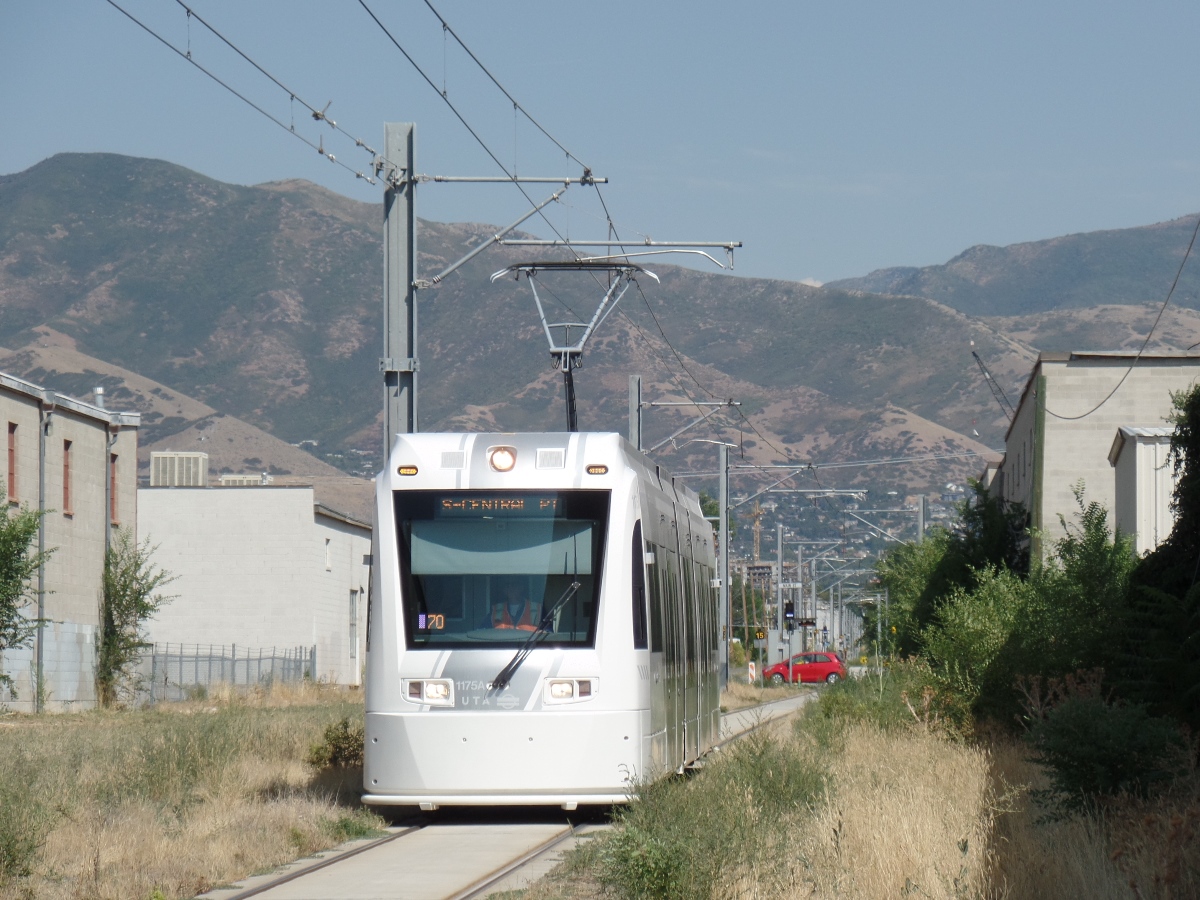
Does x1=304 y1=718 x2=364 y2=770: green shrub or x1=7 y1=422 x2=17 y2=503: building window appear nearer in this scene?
x1=304 y1=718 x2=364 y2=770: green shrub

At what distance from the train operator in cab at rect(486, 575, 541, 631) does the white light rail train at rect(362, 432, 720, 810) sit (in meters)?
0.01

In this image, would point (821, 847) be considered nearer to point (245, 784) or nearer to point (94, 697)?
point (245, 784)

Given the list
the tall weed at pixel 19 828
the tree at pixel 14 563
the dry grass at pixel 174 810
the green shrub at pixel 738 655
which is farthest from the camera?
the green shrub at pixel 738 655

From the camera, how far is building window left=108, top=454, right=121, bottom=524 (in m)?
45.9

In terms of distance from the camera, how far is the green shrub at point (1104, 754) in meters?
11.8

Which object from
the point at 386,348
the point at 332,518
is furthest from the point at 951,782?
the point at 332,518

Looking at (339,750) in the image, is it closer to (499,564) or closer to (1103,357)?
(499,564)

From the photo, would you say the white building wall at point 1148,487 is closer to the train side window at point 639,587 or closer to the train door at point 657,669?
the train door at point 657,669

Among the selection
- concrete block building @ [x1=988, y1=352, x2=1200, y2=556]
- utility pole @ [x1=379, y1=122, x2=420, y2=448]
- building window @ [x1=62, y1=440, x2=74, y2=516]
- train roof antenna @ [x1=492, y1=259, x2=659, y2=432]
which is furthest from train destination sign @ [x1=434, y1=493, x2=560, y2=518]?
concrete block building @ [x1=988, y1=352, x2=1200, y2=556]

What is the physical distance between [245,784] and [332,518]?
46.3 m

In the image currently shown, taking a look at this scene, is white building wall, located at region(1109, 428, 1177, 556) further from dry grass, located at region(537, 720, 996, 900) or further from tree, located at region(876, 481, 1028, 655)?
dry grass, located at region(537, 720, 996, 900)

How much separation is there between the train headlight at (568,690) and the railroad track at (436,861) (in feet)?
3.62

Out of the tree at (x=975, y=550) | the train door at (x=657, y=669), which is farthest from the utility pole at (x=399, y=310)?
the tree at (x=975, y=550)

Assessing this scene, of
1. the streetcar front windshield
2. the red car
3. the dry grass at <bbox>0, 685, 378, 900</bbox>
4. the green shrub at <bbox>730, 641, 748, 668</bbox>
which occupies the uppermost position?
the streetcar front windshield
